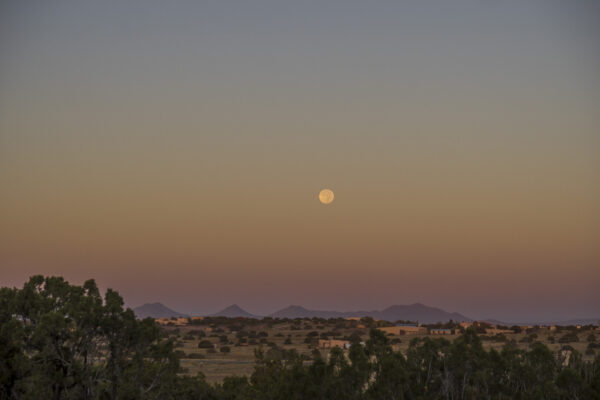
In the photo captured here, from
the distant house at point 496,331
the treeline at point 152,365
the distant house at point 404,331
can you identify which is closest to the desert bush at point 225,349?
the distant house at point 404,331

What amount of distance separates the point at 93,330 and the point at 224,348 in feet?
195

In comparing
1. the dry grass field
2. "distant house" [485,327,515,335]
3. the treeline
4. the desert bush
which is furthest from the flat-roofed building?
the treeline

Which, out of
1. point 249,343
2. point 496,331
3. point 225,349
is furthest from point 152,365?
point 496,331

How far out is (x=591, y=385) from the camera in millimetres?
25609

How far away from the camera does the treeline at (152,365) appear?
75.7 feet

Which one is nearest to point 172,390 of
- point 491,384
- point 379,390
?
point 379,390

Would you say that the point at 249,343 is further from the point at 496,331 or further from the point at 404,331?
the point at 496,331

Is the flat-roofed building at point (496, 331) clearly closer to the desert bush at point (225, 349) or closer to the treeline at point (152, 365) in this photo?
the desert bush at point (225, 349)

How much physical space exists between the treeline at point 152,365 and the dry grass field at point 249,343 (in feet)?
41.0

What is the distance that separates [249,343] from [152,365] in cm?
6601

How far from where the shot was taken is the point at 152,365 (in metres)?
27.0

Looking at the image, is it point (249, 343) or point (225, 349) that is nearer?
point (225, 349)

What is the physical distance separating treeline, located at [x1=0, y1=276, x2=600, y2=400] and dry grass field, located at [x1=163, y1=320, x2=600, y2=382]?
41.0 feet

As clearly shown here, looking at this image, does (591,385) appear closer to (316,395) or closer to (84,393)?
(316,395)
